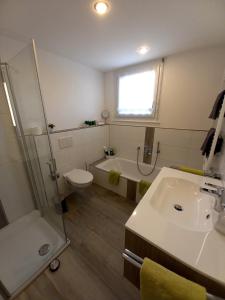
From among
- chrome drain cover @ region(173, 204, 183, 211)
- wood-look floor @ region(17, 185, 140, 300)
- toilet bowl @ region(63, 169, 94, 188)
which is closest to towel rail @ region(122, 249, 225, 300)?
chrome drain cover @ region(173, 204, 183, 211)

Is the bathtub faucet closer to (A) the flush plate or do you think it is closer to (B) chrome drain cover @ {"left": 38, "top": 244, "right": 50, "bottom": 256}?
(A) the flush plate

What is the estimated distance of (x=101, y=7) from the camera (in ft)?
3.57

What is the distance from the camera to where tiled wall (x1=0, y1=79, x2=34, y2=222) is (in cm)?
150

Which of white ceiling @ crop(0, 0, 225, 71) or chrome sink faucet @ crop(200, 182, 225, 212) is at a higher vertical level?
white ceiling @ crop(0, 0, 225, 71)

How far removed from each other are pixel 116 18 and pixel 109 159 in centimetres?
233

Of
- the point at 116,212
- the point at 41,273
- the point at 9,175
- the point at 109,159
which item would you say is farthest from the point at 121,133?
the point at 41,273

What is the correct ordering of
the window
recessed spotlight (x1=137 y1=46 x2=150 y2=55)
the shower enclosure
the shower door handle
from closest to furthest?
the shower enclosure, the shower door handle, recessed spotlight (x1=137 y1=46 x2=150 y2=55), the window

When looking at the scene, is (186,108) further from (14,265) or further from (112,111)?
(14,265)

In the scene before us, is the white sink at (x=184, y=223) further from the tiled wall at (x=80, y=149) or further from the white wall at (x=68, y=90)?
the white wall at (x=68, y=90)

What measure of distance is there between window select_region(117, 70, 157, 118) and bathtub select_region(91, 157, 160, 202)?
109cm

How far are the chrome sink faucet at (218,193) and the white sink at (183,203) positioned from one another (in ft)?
0.14

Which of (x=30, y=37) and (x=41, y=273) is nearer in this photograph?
(x=41, y=273)

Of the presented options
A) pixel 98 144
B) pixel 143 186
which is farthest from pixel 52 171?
pixel 98 144

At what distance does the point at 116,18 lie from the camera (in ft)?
4.03
